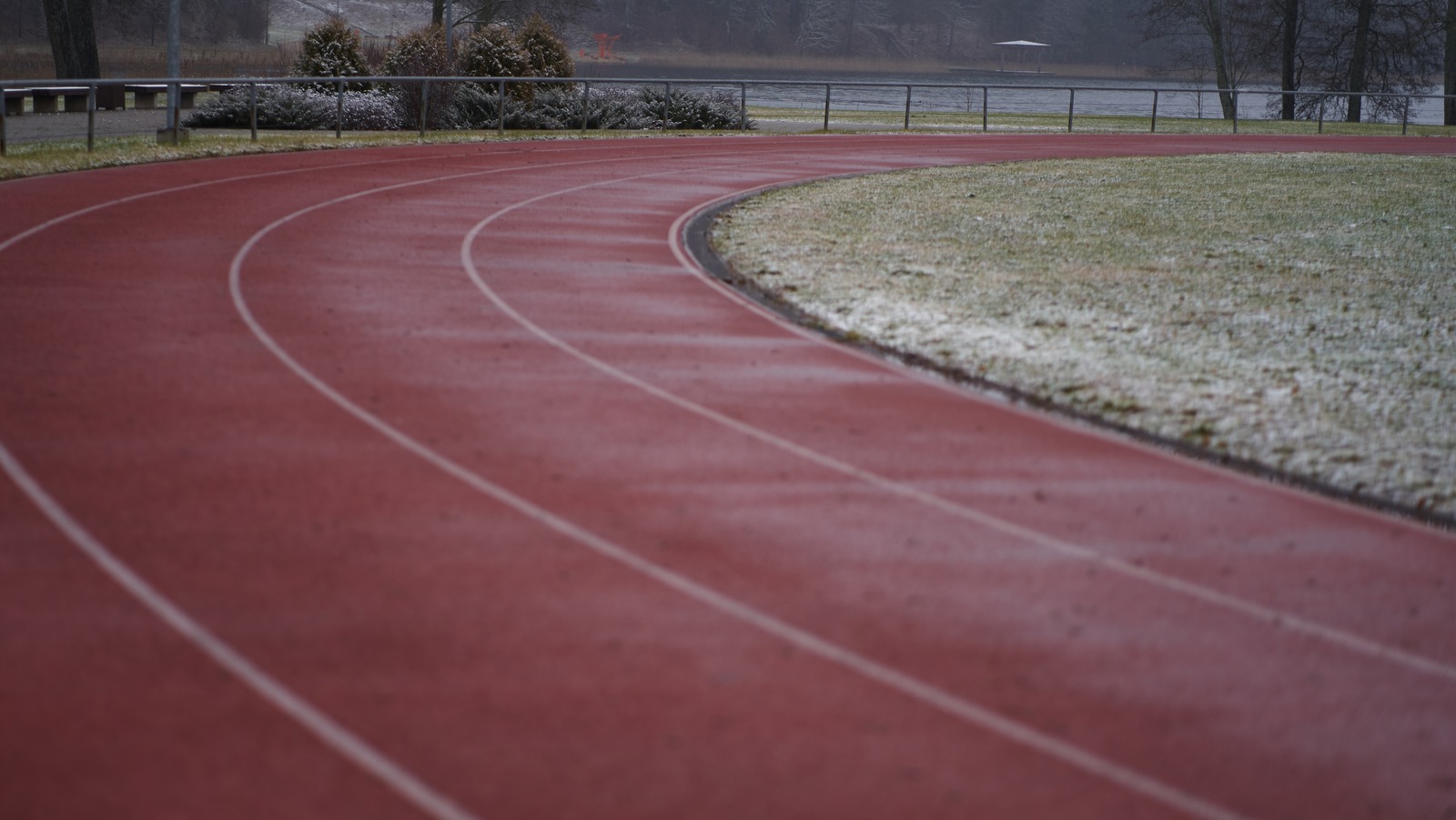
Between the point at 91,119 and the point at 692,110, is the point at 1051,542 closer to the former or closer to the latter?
the point at 91,119

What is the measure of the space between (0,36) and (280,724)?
86.8m

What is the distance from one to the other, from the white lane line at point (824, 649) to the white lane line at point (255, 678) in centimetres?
154

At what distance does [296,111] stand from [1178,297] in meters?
19.3

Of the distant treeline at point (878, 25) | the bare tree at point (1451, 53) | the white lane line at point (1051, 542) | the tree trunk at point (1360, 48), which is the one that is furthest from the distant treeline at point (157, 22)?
the white lane line at point (1051, 542)

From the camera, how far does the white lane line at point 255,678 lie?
4.03m

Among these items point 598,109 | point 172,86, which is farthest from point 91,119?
point 598,109

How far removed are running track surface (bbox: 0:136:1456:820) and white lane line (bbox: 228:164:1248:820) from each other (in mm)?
16

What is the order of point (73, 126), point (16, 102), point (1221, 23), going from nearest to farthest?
point (73, 126)
point (16, 102)
point (1221, 23)

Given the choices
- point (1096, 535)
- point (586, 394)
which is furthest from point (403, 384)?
point (1096, 535)

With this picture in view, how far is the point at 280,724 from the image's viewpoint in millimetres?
4398

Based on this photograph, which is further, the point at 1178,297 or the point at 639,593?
the point at 1178,297

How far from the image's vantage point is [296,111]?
2717 cm

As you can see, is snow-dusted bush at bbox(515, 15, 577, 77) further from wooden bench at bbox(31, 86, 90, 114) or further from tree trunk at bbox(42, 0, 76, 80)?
tree trunk at bbox(42, 0, 76, 80)

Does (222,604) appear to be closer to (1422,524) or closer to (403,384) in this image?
(403,384)
